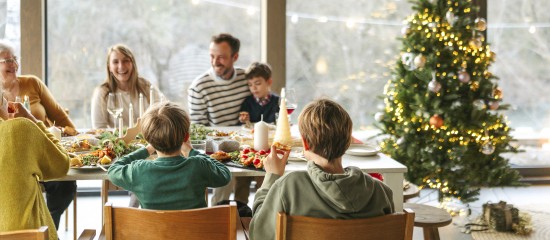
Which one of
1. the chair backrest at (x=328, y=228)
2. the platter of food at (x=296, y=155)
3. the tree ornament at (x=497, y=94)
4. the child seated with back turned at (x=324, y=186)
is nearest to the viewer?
the chair backrest at (x=328, y=228)

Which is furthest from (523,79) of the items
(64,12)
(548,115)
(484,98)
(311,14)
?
(64,12)

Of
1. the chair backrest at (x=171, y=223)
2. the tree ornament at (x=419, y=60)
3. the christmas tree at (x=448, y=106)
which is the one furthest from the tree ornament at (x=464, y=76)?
the chair backrest at (x=171, y=223)

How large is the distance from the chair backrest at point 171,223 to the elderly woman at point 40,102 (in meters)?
1.71

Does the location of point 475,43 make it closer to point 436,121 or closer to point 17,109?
point 436,121

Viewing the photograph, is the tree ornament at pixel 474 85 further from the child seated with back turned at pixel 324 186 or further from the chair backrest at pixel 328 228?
the chair backrest at pixel 328 228

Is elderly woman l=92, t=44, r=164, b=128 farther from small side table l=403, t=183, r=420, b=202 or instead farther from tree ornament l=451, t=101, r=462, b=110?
tree ornament l=451, t=101, r=462, b=110

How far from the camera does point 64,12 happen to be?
555 cm

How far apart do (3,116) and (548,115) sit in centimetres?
471

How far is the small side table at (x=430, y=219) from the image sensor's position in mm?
3742

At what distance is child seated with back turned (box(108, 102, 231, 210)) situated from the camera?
8.44 feet

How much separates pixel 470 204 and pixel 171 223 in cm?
368

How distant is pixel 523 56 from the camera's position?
596cm

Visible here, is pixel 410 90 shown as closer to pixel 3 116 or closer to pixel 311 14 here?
pixel 311 14

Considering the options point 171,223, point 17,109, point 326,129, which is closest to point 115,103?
point 17,109
